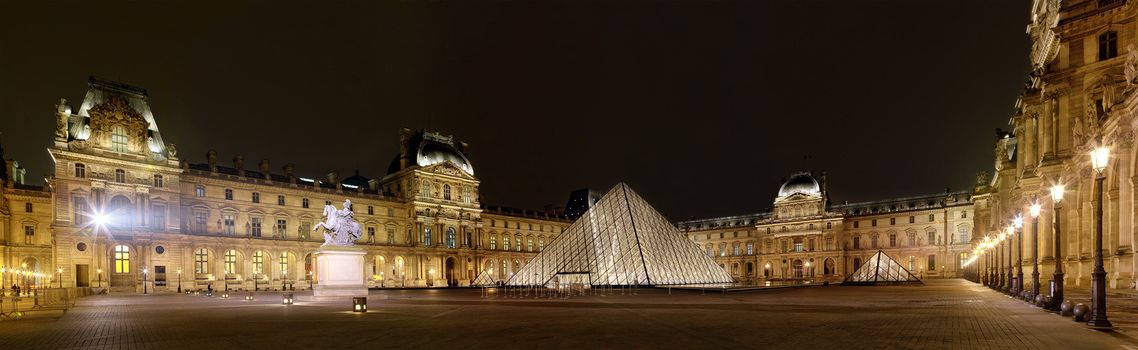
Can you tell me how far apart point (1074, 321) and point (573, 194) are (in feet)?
261

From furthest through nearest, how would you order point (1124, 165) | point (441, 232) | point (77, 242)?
point (441, 232)
point (77, 242)
point (1124, 165)

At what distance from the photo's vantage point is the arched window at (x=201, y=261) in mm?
45281

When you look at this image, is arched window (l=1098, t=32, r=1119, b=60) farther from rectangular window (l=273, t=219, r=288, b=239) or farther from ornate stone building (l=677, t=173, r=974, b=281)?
rectangular window (l=273, t=219, r=288, b=239)

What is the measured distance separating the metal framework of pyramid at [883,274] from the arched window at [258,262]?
140 ft

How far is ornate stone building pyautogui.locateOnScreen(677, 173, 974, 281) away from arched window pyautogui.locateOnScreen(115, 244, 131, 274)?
193 ft

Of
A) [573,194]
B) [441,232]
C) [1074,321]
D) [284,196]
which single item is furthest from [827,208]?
[1074,321]

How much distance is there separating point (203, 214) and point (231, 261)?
3.93 meters

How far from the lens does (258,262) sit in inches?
1935

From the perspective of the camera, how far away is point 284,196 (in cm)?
5128

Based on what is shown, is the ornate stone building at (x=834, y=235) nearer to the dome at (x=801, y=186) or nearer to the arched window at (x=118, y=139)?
the dome at (x=801, y=186)

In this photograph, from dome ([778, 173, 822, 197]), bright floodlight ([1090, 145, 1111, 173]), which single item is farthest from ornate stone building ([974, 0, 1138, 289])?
dome ([778, 173, 822, 197])

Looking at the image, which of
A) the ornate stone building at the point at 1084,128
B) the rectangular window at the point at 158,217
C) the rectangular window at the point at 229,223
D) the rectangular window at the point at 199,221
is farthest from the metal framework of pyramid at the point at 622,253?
the rectangular window at the point at 199,221

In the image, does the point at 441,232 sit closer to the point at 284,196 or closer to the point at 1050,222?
the point at 284,196

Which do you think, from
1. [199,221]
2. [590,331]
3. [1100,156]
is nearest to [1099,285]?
[1100,156]
